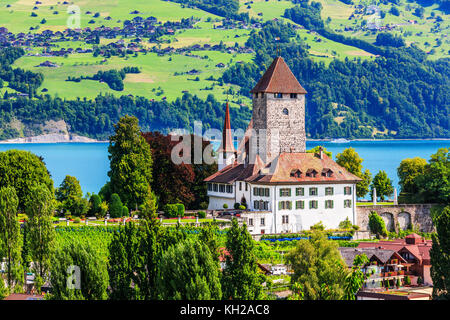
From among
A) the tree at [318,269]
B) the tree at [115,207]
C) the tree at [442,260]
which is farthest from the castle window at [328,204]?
the tree at [442,260]

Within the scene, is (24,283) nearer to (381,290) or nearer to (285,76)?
(381,290)

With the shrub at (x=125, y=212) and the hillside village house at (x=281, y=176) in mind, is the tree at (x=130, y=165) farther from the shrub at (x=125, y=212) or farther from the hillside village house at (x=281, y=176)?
the hillside village house at (x=281, y=176)

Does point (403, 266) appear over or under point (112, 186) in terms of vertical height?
under

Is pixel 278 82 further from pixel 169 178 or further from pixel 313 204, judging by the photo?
pixel 169 178

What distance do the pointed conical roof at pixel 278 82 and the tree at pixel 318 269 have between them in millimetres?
27591

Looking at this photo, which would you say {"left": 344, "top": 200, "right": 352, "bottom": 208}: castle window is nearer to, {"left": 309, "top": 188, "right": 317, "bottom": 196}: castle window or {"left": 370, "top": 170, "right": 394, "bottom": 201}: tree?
{"left": 309, "top": 188, "right": 317, "bottom": 196}: castle window

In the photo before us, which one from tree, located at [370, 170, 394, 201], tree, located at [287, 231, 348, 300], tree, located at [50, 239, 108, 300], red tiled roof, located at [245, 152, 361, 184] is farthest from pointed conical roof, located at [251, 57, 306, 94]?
tree, located at [50, 239, 108, 300]

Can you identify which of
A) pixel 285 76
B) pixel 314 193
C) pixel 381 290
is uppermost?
pixel 285 76

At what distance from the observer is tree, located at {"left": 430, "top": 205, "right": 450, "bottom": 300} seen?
1937 inches

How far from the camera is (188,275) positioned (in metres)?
44.5

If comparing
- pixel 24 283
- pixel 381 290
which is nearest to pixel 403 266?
pixel 381 290

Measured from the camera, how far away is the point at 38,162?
8094 centimetres

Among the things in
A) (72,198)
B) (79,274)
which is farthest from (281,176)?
(79,274)
